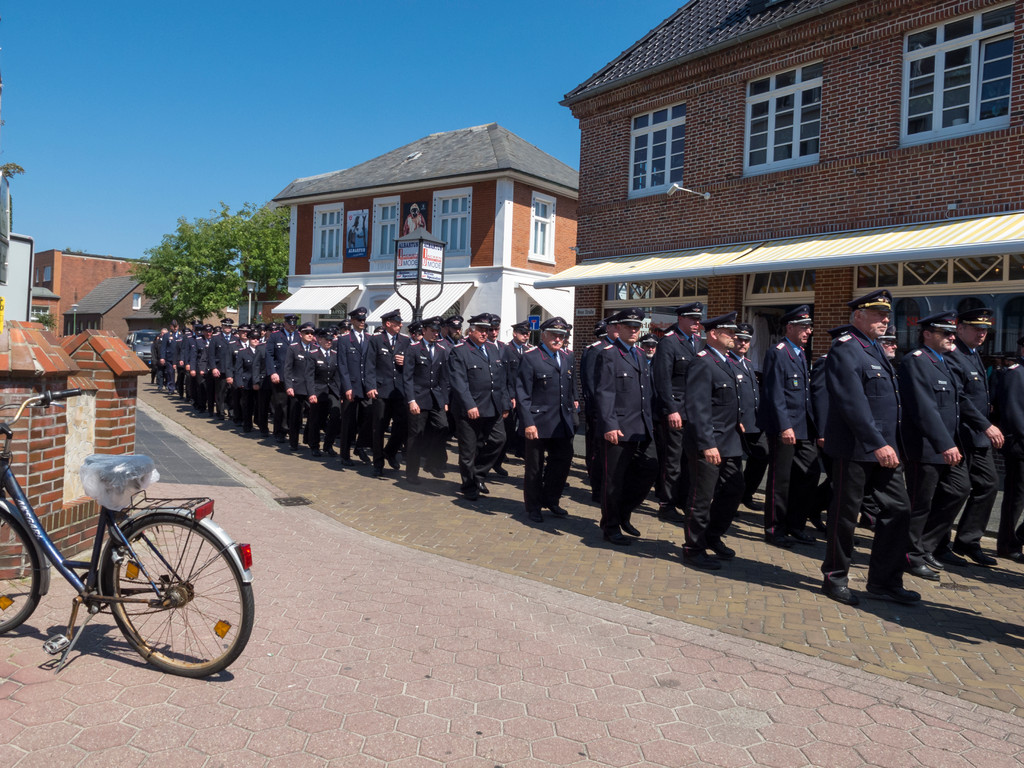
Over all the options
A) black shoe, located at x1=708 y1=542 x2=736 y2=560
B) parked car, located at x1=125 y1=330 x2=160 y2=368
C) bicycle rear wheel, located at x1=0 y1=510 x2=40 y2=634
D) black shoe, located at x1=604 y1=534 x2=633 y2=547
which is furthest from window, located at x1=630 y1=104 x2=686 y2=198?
parked car, located at x1=125 y1=330 x2=160 y2=368

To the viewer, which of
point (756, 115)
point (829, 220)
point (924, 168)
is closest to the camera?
point (924, 168)

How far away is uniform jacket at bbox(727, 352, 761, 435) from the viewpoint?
266 inches

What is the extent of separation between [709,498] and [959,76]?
359 inches

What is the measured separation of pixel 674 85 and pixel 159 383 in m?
18.7

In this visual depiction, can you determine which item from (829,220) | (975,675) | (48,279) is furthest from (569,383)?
(48,279)

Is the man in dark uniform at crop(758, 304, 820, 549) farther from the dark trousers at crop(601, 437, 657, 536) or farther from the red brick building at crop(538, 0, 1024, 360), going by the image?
the red brick building at crop(538, 0, 1024, 360)

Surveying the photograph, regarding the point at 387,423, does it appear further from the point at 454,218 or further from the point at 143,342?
the point at 143,342

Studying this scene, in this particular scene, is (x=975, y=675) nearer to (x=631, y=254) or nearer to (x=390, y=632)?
(x=390, y=632)

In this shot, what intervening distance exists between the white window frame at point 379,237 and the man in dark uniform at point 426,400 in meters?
18.9

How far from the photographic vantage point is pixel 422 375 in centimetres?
924

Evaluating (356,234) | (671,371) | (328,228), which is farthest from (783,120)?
(328,228)

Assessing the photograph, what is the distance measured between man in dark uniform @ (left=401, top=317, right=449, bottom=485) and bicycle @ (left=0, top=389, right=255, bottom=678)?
17.8 feet

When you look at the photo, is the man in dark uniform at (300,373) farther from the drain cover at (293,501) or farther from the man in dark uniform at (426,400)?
the drain cover at (293,501)

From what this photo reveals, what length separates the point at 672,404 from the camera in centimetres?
779
